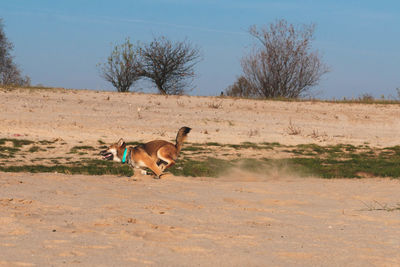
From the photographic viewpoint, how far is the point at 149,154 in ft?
40.6

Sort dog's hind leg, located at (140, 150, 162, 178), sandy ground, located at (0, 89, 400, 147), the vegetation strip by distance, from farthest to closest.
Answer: sandy ground, located at (0, 89, 400, 147) < the vegetation strip < dog's hind leg, located at (140, 150, 162, 178)

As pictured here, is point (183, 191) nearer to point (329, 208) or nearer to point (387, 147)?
point (329, 208)

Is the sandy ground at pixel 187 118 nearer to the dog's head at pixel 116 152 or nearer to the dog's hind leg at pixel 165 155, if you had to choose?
the dog's head at pixel 116 152

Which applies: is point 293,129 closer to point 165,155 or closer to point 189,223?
point 165,155

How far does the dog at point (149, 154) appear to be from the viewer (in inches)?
483

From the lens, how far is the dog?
12.3 meters

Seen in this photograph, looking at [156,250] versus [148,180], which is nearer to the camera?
[156,250]

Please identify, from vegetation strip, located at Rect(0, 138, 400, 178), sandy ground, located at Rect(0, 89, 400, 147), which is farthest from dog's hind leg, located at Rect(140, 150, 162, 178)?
sandy ground, located at Rect(0, 89, 400, 147)

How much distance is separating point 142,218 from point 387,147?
14.1 m

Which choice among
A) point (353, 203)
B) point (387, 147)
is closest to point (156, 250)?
point (353, 203)

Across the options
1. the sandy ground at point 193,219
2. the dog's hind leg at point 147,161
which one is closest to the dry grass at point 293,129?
the sandy ground at point 193,219

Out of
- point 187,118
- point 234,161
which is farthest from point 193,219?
point 187,118

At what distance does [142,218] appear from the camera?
802 centimetres

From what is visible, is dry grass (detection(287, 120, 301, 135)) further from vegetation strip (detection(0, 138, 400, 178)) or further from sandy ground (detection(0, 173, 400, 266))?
sandy ground (detection(0, 173, 400, 266))
